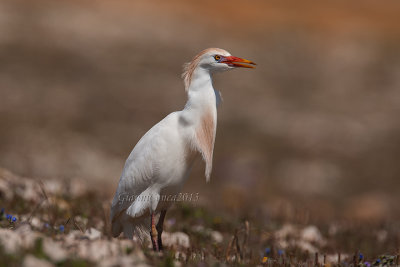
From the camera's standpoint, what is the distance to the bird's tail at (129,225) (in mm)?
6164

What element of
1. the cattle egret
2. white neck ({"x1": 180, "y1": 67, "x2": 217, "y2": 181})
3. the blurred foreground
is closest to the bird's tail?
the blurred foreground

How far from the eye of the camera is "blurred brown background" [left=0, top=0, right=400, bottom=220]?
77.5 feet

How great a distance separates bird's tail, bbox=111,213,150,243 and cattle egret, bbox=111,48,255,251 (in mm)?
312

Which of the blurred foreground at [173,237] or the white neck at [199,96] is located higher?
the white neck at [199,96]

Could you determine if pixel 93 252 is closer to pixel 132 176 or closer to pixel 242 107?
pixel 132 176

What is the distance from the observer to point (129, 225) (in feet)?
20.4

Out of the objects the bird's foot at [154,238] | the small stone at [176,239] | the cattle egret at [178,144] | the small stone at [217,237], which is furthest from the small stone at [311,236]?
the bird's foot at [154,238]

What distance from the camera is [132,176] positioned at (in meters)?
5.84

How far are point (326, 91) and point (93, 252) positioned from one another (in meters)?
39.2

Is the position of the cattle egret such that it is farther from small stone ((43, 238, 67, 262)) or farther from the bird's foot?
small stone ((43, 238, 67, 262))

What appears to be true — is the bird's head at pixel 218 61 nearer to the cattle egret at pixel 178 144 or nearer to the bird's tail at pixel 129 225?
the cattle egret at pixel 178 144

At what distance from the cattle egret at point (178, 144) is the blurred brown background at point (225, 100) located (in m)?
4.71

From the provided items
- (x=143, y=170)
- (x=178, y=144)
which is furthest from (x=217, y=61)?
(x=143, y=170)

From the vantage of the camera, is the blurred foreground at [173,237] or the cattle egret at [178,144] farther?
the cattle egret at [178,144]
